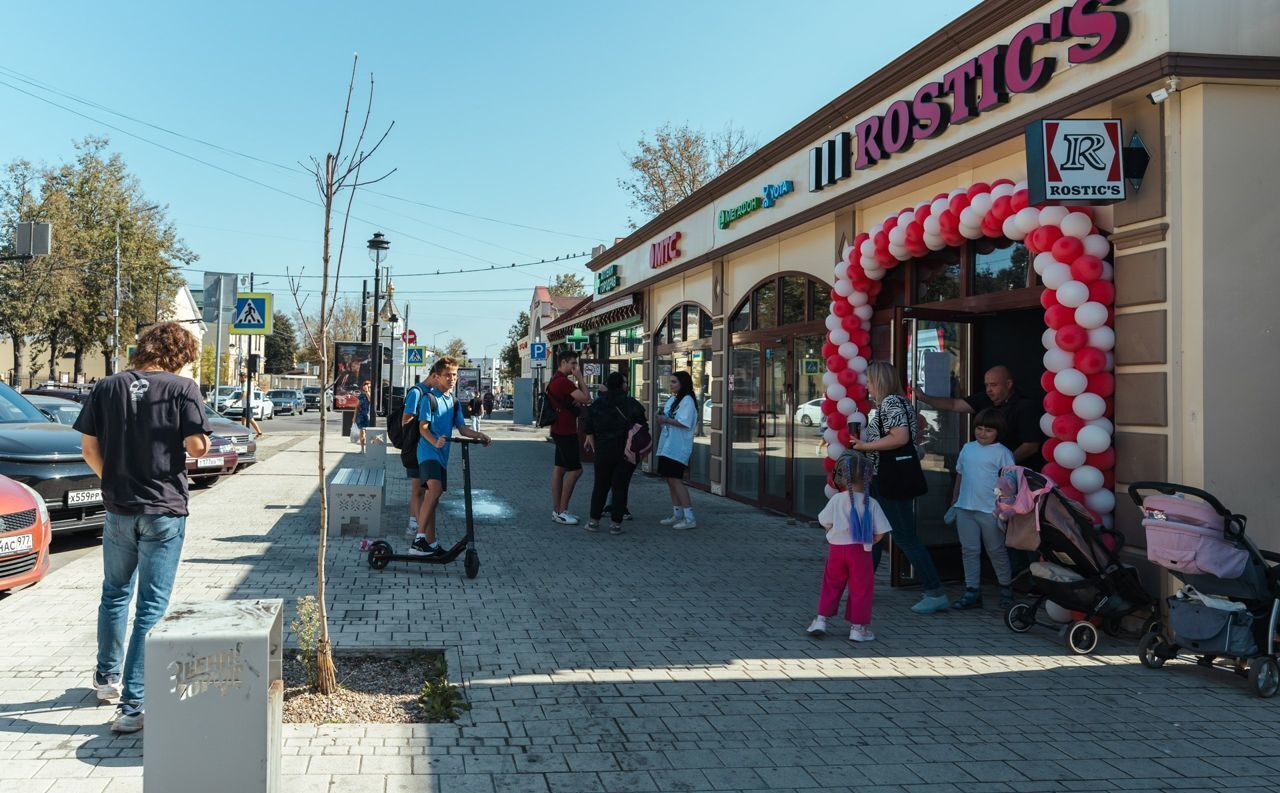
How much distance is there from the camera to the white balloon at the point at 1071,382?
21.3 ft

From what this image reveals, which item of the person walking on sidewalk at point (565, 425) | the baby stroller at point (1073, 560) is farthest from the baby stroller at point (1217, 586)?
the person walking on sidewalk at point (565, 425)

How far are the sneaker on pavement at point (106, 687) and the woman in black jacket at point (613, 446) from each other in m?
6.19

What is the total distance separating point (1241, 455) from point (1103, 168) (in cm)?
201

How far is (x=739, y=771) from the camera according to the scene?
4.05m

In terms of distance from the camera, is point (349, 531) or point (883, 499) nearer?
point (883, 499)

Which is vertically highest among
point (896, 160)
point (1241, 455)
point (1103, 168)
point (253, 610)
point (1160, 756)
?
point (896, 160)

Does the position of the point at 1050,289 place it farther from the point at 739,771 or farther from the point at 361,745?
the point at 361,745

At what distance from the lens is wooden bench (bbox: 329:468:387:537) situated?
31.8 ft

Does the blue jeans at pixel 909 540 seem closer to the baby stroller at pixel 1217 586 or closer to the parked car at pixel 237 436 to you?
the baby stroller at pixel 1217 586

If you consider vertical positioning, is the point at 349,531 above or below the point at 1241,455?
below

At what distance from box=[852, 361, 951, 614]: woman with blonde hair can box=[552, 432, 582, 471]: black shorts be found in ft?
14.3

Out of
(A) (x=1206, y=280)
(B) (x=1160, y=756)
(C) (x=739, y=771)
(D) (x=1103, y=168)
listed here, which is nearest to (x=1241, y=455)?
(A) (x=1206, y=280)

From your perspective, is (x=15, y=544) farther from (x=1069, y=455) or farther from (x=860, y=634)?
(x=1069, y=455)

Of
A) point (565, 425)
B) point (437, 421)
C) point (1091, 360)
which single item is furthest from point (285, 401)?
point (1091, 360)
